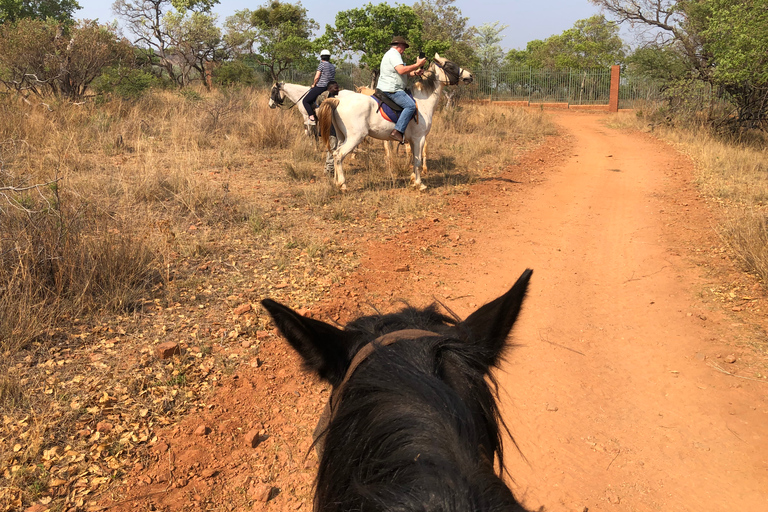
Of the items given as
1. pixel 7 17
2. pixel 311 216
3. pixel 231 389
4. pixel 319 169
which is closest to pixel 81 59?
pixel 319 169

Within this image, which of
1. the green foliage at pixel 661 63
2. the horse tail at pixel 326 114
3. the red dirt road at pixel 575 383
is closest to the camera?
the red dirt road at pixel 575 383

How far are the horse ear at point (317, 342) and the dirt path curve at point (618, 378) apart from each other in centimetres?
77

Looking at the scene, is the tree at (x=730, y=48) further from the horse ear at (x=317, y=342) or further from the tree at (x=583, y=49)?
the tree at (x=583, y=49)

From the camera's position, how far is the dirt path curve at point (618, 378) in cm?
297

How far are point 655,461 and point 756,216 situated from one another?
15.6ft

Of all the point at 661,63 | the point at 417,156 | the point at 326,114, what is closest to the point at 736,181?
the point at 417,156

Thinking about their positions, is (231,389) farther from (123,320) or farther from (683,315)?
(683,315)

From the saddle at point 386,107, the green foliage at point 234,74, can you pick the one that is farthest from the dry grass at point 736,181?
the green foliage at point 234,74

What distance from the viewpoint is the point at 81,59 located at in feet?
39.4

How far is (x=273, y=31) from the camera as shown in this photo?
89.6 ft

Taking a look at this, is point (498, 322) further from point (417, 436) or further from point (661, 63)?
point (661, 63)

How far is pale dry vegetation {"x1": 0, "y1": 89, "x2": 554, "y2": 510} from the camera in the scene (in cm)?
309

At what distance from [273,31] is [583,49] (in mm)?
25167

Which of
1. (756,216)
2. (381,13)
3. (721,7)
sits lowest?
(756,216)
